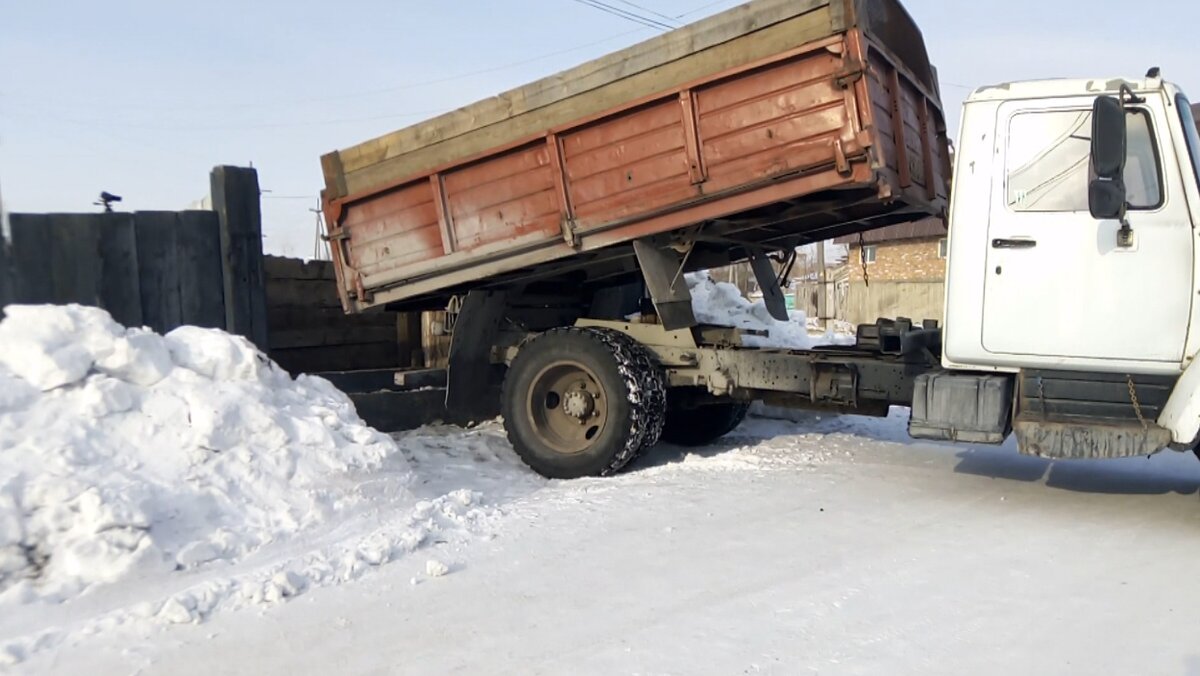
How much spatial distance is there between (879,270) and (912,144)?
33785 millimetres

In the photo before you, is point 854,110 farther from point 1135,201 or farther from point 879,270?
point 879,270

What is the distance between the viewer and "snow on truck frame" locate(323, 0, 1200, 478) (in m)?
5.20

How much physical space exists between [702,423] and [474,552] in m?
3.75

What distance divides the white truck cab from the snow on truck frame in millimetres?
12

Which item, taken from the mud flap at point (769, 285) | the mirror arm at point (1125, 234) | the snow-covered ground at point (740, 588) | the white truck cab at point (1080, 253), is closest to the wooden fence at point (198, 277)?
the snow-covered ground at point (740, 588)

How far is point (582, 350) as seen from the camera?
6.96m

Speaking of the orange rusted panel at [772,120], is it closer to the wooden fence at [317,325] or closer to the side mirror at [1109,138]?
the side mirror at [1109,138]

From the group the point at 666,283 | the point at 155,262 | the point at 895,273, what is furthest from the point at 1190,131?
the point at 895,273

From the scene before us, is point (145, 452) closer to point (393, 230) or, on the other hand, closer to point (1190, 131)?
point (393, 230)

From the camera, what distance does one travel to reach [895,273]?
3797 cm

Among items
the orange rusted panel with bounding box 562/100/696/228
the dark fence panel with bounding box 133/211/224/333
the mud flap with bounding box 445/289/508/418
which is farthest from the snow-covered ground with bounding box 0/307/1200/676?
the orange rusted panel with bounding box 562/100/696/228

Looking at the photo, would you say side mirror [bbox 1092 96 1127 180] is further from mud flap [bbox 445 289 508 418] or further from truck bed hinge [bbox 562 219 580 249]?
mud flap [bbox 445 289 508 418]

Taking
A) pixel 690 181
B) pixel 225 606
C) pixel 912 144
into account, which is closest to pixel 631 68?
pixel 690 181

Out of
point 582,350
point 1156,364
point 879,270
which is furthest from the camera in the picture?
point 879,270
